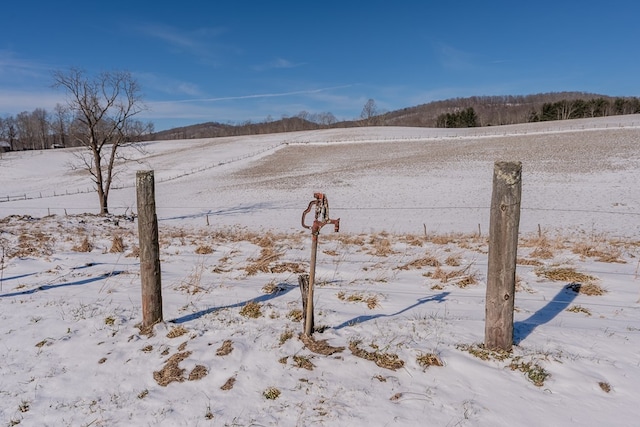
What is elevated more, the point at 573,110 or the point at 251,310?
the point at 573,110

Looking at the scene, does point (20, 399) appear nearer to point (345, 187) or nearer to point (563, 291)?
point (563, 291)

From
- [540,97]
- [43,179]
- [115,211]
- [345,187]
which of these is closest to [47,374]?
[115,211]

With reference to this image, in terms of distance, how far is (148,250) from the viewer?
15.8 ft

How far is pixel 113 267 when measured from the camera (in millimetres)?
8070

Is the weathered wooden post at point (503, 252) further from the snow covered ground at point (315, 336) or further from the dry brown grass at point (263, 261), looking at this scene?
the dry brown grass at point (263, 261)

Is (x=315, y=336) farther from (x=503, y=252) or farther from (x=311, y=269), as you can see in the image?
(x=503, y=252)

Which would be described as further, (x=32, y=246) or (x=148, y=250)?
(x=32, y=246)

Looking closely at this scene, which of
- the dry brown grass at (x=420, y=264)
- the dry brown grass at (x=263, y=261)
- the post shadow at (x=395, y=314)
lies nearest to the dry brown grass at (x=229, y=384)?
the post shadow at (x=395, y=314)

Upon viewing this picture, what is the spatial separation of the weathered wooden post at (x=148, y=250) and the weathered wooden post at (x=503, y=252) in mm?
4124

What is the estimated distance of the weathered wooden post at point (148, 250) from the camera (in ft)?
15.4

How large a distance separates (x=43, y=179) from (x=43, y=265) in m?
56.4

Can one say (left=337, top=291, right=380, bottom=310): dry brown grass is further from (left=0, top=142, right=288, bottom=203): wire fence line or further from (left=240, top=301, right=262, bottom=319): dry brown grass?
(left=0, top=142, right=288, bottom=203): wire fence line

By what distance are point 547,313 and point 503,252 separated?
2285 mm

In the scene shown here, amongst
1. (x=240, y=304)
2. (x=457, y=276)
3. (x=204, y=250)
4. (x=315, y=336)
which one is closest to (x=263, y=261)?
(x=204, y=250)
